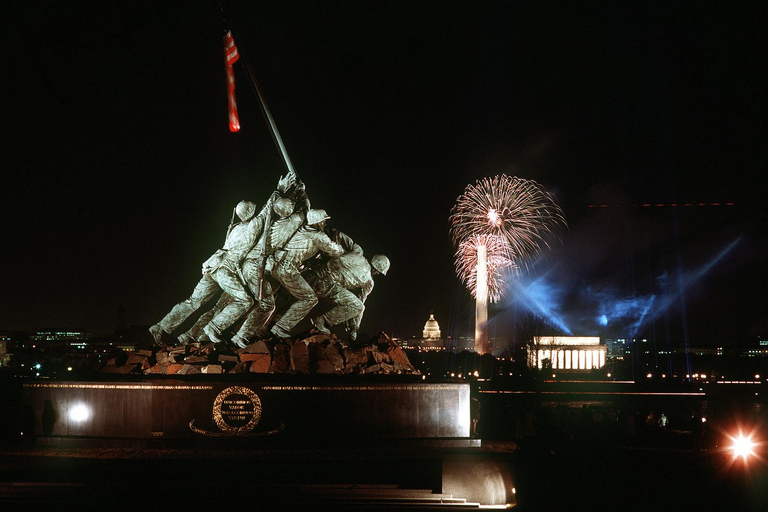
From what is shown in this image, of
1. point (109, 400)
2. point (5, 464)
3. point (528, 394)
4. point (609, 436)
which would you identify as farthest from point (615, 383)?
point (5, 464)

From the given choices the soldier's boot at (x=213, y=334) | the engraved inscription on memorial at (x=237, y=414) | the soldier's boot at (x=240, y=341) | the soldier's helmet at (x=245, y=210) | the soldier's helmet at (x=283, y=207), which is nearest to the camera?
the engraved inscription on memorial at (x=237, y=414)

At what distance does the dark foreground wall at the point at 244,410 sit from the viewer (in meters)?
14.3

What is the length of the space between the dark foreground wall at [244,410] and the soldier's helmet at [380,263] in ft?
13.1

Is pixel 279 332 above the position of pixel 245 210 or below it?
below

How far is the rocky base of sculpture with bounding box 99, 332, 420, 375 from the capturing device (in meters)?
15.3

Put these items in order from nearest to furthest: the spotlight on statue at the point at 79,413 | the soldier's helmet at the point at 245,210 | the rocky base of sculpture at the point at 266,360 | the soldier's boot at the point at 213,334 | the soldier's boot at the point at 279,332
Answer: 1. the spotlight on statue at the point at 79,413
2. the rocky base of sculpture at the point at 266,360
3. the soldier's boot at the point at 213,334
4. the soldier's boot at the point at 279,332
5. the soldier's helmet at the point at 245,210

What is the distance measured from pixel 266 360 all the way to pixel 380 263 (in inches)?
157

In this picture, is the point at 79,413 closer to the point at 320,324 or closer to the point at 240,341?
the point at 240,341

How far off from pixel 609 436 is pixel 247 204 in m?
9.58

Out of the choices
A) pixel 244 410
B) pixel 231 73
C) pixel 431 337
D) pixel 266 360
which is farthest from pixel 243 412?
pixel 431 337

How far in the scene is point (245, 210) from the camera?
1733 centimetres

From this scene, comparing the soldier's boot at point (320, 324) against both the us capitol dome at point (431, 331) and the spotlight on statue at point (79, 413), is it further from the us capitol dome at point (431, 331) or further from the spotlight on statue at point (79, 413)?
the us capitol dome at point (431, 331)

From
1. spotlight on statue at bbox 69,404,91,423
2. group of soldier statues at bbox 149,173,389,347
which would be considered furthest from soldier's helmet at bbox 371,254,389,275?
spotlight on statue at bbox 69,404,91,423

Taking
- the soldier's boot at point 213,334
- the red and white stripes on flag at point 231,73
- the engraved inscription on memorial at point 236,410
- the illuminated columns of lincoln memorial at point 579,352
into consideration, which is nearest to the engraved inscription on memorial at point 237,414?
the engraved inscription on memorial at point 236,410
